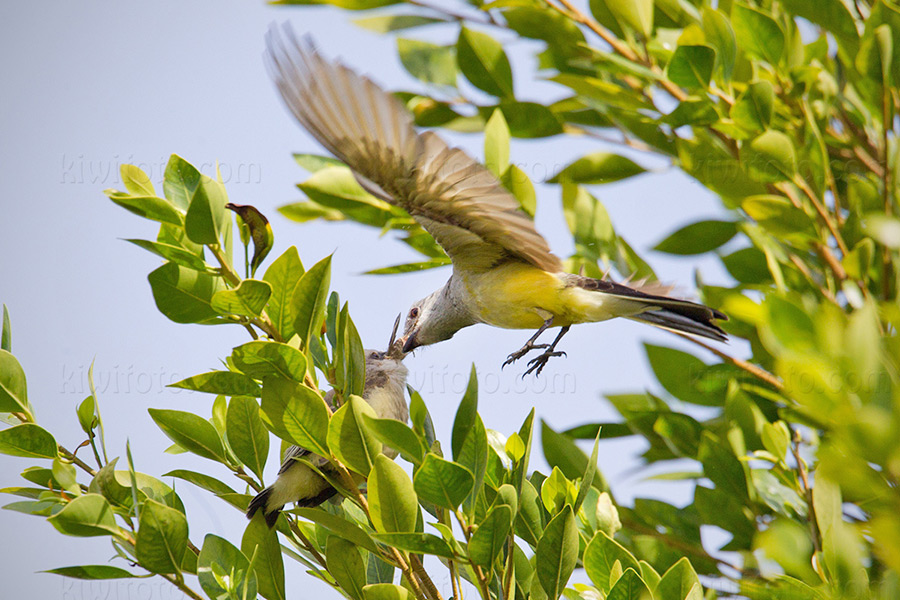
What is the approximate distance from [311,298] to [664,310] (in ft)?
4.85

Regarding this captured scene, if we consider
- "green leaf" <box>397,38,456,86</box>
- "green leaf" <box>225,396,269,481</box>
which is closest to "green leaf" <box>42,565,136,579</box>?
"green leaf" <box>225,396,269,481</box>

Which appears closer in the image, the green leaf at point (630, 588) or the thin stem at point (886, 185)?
the green leaf at point (630, 588)

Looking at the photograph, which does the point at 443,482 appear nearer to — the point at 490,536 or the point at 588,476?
the point at 490,536

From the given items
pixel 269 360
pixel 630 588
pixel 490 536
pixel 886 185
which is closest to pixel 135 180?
pixel 269 360

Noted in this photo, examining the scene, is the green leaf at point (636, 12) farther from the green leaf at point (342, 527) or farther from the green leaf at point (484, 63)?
the green leaf at point (342, 527)

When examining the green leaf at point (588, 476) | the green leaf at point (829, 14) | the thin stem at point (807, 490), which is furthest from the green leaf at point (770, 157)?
the green leaf at point (588, 476)

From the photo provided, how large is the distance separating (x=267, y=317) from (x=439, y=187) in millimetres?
978

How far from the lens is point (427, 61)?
2.75 meters

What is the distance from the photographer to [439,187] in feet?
7.79

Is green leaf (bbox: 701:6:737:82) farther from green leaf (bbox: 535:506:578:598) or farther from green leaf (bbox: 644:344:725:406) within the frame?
green leaf (bbox: 535:506:578:598)

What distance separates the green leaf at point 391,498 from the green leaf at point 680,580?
44 centimetres

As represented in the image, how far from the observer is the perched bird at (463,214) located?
7.14 ft

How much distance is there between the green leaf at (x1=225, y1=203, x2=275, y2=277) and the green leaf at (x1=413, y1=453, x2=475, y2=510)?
520mm

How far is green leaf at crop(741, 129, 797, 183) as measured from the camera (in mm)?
1973
